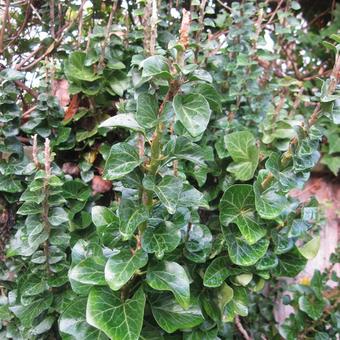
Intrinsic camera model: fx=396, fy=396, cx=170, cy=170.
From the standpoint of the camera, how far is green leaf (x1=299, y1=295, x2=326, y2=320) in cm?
125

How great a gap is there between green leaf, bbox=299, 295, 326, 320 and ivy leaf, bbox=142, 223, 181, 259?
0.73 meters

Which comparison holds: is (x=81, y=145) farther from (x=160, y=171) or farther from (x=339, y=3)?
(x=339, y=3)

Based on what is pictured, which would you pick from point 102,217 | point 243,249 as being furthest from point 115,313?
point 243,249

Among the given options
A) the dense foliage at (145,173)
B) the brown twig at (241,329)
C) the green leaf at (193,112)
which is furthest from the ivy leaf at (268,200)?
the brown twig at (241,329)

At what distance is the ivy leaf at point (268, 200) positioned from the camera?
2.58 feet

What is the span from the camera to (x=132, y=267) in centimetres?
71

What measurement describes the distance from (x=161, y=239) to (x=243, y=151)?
374 mm

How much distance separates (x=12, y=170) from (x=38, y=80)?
331mm

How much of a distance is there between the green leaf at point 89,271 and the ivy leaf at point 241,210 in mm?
269

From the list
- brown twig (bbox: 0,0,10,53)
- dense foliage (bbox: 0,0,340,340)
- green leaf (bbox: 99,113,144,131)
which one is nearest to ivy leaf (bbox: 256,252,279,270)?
dense foliage (bbox: 0,0,340,340)

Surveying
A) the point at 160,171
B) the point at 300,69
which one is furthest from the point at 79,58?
the point at 300,69

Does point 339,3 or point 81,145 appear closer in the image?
point 81,145

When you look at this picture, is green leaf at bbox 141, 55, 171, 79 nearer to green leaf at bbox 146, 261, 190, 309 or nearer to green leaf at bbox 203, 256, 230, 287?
green leaf at bbox 146, 261, 190, 309

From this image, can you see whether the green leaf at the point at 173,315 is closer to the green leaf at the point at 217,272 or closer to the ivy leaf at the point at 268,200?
the green leaf at the point at 217,272
